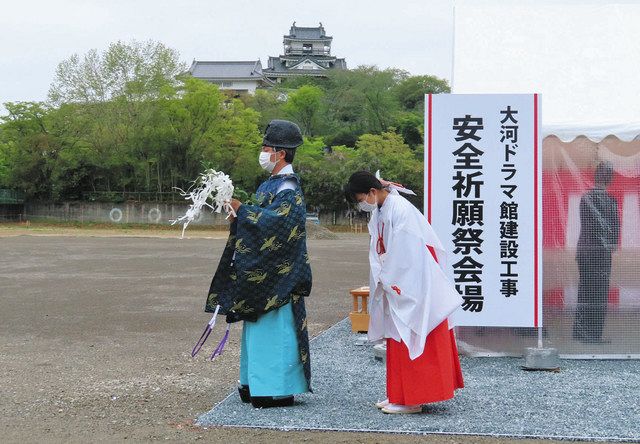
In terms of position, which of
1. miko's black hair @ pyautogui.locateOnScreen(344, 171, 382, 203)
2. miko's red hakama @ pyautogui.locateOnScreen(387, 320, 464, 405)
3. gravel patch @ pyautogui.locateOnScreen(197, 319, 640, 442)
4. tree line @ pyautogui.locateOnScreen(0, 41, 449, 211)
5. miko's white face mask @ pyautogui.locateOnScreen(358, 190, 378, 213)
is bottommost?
gravel patch @ pyautogui.locateOnScreen(197, 319, 640, 442)

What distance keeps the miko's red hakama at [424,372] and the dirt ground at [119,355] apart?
0.50 m

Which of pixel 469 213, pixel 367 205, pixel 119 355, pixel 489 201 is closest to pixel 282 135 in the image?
pixel 367 205

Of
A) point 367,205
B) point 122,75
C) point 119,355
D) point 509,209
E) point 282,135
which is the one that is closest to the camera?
point 367,205

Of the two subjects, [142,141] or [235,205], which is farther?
[142,141]

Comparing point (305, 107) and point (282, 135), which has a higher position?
point (305, 107)

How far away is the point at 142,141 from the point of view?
38.8 m

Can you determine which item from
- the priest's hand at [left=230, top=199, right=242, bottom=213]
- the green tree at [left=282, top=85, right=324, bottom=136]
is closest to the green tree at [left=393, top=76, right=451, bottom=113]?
the green tree at [left=282, top=85, right=324, bottom=136]

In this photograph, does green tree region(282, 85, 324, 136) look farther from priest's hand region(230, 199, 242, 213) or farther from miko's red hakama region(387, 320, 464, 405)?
A: miko's red hakama region(387, 320, 464, 405)

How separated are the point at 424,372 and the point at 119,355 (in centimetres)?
351

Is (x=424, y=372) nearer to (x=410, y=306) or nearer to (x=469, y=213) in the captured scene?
(x=410, y=306)

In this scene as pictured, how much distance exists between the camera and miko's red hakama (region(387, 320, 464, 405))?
471 cm

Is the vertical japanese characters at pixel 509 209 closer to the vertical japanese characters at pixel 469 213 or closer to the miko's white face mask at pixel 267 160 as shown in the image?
the vertical japanese characters at pixel 469 213

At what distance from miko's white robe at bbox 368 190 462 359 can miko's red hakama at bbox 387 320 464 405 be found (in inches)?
3.2

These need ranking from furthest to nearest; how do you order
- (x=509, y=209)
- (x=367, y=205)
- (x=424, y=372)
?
(x=509, y=209) → (x=367, y=205) → (x=424, y=372)
